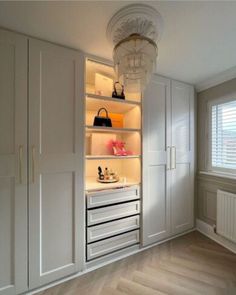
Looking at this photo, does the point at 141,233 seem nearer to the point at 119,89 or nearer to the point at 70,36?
the point at 119,89

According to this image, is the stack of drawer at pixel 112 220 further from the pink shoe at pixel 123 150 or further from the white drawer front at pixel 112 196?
the pink shoe at pixel 123 150

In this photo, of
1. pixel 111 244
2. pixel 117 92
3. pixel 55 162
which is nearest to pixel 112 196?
pixel 111 244

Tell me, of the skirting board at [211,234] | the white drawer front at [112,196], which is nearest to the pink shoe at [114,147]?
the white drawer front at [112,196]

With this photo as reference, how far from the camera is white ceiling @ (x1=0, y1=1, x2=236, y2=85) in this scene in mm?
1219

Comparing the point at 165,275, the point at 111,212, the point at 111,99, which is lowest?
the point at 165,275

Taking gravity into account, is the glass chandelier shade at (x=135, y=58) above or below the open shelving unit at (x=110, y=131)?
above

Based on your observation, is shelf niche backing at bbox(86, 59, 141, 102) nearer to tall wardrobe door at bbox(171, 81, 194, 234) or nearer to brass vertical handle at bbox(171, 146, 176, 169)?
tall wardrobe door at bbox(171, 81, 194, 234)

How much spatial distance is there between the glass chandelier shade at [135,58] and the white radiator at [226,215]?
72.5 inches

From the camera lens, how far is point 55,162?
1.65 m

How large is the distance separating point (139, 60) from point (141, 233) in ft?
6.40

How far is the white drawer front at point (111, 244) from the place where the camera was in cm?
187

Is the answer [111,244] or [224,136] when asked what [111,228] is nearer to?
[111,244]

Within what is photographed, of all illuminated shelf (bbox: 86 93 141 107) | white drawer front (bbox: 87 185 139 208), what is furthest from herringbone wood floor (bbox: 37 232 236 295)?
illuminated shelf (bbox: 86 93 141 107)

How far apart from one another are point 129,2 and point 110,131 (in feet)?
4.20
